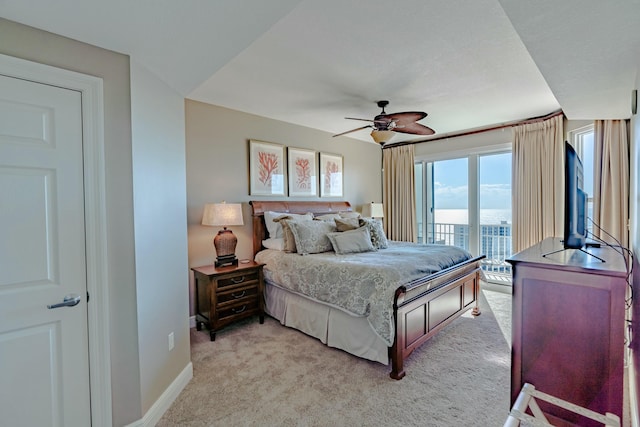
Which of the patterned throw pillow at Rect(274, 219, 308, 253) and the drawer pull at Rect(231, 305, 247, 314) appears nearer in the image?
the drawer pull at Rect(231, 305, 247, 314)

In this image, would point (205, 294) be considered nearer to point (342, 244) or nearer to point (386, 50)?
point (342, 244)

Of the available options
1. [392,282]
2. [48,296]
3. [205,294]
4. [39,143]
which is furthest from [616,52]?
[205,294]

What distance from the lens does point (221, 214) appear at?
10.6 ft

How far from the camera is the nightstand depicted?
3002 mm

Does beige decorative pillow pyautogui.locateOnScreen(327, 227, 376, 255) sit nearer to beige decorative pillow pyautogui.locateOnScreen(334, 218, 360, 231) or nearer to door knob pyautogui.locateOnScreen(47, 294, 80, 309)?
beige decorative pillow pyautogui.locateOnScreen(334, 218, 360, 231)

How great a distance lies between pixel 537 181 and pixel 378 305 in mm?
3507

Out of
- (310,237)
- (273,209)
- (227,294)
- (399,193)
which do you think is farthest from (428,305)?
(399,193)

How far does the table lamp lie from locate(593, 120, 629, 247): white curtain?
3900mm

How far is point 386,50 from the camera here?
241 cm

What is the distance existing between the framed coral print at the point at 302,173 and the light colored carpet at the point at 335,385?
7.50 feet

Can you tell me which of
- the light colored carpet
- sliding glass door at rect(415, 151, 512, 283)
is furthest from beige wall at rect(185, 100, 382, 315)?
sliding glass door at rect(415, 151, 512, 283)

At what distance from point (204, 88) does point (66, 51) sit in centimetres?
173

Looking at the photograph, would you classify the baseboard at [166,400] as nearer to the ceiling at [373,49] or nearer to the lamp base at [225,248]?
the lamp base at [225,248]

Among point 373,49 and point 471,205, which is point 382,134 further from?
point 471,205
